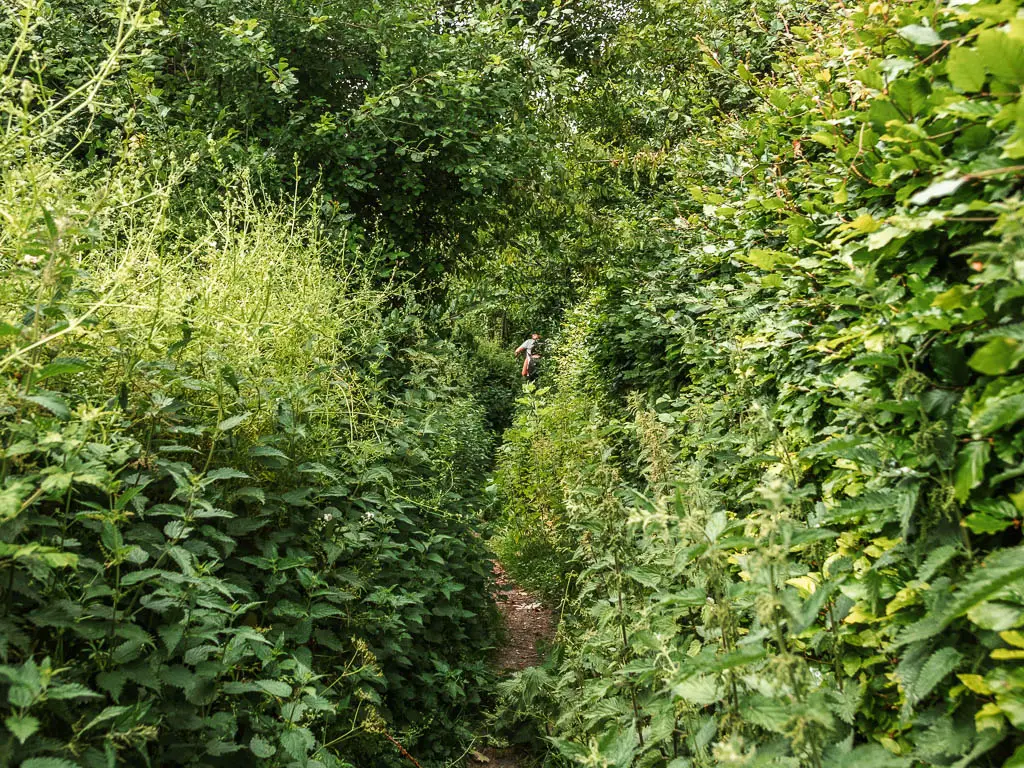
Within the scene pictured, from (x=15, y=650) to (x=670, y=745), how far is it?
6.48 ft

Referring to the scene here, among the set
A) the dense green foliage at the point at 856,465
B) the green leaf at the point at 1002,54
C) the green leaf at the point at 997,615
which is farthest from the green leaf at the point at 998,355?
the green leaf at the point at 1002,54

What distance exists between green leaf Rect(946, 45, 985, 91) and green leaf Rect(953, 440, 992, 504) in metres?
0.74

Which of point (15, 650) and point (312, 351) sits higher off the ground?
point (15, 650)

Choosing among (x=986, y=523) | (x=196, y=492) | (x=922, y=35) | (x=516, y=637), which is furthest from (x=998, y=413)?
(x=516, y=637)

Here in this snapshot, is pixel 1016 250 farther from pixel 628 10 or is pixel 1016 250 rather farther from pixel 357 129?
pixel 628 10

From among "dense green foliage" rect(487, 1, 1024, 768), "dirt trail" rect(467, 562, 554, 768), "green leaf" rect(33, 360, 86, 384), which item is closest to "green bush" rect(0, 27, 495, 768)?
"green leaf" rect(33, 360, 86, 384)

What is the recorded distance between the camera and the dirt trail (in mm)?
3734

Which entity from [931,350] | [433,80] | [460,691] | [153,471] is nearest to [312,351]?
[153,471]

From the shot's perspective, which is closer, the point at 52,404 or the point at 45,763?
the point at 45,763

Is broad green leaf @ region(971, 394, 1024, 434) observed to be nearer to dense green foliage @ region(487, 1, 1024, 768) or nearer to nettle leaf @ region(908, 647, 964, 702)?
dense green foliage @ region(487, 1, 1024, 768)

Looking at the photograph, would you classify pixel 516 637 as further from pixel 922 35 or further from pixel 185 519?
pixel 922 35

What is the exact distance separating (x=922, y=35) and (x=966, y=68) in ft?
1.04

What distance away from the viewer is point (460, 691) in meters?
3.75

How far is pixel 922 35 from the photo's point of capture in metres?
1.62
